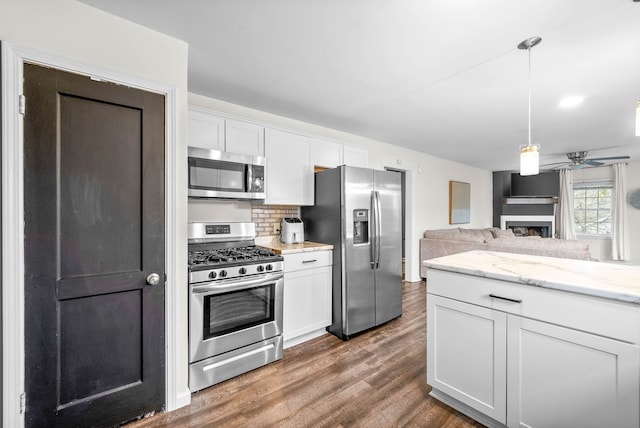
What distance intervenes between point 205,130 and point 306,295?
5.92 feet

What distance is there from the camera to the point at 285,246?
111 inches

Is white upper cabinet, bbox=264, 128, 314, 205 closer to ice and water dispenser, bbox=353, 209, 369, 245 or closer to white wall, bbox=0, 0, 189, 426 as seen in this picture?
ice and water dispenser, bbox=353, 209, 369, 245

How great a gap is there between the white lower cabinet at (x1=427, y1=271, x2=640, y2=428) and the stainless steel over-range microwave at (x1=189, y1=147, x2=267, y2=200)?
5.81 feet

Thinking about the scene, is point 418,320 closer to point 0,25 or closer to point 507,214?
point 0,25

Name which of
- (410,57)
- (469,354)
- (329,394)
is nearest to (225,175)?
(410,57)

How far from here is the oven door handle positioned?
6.51 feet

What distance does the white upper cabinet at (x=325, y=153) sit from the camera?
3197 mm

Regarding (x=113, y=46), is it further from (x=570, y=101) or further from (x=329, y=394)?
(x=570, y=101)

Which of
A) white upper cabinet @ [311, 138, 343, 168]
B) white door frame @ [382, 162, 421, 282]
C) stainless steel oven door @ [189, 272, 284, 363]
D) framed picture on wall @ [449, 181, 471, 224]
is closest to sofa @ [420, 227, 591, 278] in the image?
white door frame @ [382, 162, 421, 282]

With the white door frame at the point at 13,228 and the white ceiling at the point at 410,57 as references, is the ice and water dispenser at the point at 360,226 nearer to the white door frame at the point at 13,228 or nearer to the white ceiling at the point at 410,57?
the white ceiling at the point at 410,57

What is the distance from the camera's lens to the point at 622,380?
3.87 ft

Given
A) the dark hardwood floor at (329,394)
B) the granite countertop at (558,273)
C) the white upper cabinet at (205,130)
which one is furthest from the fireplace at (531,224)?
the white upper cabinet at (205,130)

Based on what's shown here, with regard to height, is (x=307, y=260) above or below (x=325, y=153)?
below

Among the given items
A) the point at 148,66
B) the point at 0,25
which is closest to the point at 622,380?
the point at 148,66
